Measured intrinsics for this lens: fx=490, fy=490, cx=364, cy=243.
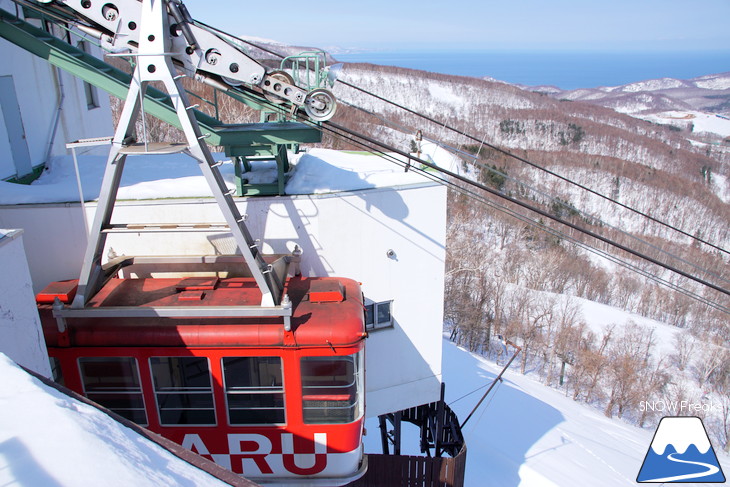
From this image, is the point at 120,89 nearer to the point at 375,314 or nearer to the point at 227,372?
the point at 227,372

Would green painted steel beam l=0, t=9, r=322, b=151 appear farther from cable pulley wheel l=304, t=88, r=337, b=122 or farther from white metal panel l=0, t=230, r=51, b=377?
white metal panel l=0, t=230, r=51, b=377

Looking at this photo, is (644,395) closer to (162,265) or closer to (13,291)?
(162,265)

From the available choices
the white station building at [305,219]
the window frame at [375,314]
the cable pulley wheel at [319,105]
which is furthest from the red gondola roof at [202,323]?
the cable pulley wheel at [319,105]

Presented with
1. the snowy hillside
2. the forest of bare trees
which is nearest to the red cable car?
the forest of bare trees

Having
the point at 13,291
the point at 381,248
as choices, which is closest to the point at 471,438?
the point at 381,248

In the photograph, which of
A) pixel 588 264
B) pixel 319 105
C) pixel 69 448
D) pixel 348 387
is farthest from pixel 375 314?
pixel 588 264

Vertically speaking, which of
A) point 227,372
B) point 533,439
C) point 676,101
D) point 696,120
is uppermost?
point 227,372
